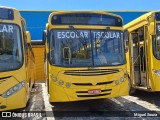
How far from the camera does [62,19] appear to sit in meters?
8.25

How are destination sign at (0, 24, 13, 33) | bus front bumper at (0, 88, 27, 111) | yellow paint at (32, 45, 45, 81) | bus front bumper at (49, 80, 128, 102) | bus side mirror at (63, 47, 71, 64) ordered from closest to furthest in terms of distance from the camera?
bus front bumper at (0, 88, 27, 111)
destination sign at (0, 24, 13, 33)
bus front bumper at (49, 80, 128, 102)
bus side mirror at (63, 47, 71, 64)
yellow paint at (32, 45, 45, 81)

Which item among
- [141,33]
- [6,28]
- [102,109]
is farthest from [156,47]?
[6,28]

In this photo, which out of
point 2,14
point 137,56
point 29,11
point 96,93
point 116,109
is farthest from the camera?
point 29,11

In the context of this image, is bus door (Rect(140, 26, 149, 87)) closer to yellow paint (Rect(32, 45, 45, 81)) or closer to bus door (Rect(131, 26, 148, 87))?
bus door (Rect(131, 26, 148, 87))

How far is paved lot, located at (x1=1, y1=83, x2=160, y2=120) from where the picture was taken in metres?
8.06

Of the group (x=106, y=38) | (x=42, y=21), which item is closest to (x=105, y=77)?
(x=106, y=38)

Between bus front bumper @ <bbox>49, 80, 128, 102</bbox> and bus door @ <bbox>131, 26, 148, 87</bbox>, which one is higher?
bus door @ <bbox>131, 26, 148, 87</bbox>

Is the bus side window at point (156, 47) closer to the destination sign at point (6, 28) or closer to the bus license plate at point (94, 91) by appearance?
the bus license plate at point (94, 91)

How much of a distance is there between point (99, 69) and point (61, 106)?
2265mm

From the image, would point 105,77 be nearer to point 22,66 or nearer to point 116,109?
point 116,109

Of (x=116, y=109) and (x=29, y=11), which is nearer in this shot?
(x=116, y=109)

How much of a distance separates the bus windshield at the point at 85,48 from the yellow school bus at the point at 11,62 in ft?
3.57

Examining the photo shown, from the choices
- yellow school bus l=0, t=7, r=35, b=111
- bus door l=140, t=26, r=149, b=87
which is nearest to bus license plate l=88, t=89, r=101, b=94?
yellow school bus l=0, t=7, r=35, b=111

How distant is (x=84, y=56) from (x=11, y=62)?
2.15m
